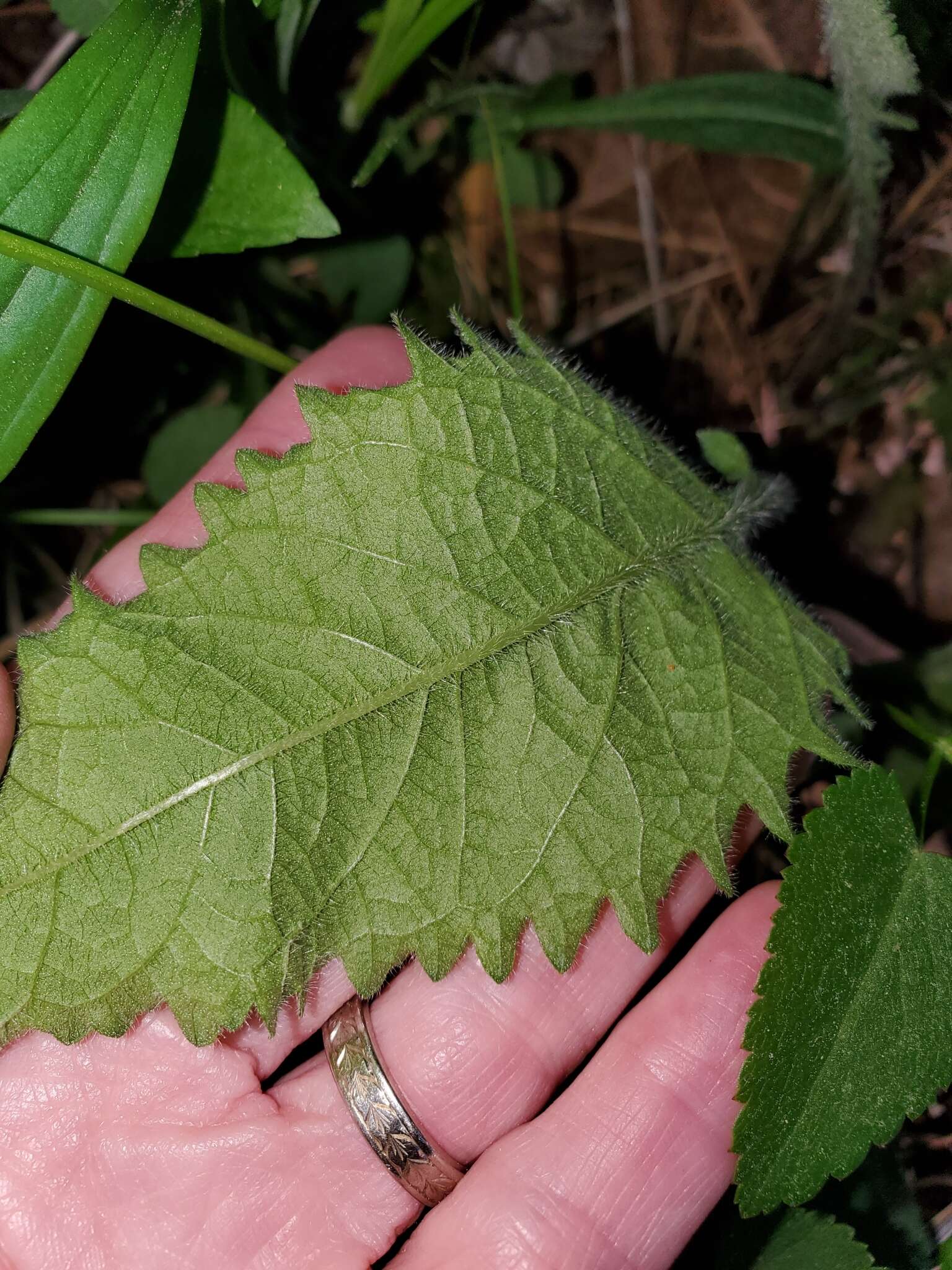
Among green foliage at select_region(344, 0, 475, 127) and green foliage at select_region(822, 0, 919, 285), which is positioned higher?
green foliage at select_region(822, 0, 919, 285)

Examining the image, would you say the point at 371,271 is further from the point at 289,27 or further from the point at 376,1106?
the point at 376,1106

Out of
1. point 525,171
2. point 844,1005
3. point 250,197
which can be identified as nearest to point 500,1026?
point 844,1005

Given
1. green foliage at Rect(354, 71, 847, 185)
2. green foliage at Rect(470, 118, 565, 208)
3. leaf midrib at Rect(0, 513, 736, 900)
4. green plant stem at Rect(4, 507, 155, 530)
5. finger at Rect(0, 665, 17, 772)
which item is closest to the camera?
leaf midrib at Rect(0, 513, 736, 900)

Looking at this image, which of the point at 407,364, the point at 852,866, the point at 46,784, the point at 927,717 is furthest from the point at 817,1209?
the point at 407,364

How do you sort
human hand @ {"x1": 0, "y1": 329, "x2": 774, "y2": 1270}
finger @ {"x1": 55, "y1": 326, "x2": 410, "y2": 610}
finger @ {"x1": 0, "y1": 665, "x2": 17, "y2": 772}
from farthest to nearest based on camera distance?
finger @ {"x1": 55, "y1": 326, "x2": 410, "y2": 610}
human hand @ {"x1": 0, "y1": 329, "x2": 774, "y2": 1270}
finger @ {"x1": 0, "y1": 665, "x2": 17, "y2": 772}

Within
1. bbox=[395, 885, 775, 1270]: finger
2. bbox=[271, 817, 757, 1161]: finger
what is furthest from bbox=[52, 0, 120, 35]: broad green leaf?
bbox=[395, 885, 775, 1270]: finger

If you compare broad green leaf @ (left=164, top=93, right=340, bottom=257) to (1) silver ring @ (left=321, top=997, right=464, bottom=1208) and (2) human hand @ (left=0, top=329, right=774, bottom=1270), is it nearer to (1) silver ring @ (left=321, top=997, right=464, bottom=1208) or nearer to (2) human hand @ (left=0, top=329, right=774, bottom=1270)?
(2) human hand @ (left=0, top=329, right=774, bottom=1270)

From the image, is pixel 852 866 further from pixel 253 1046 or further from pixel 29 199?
pixel 29 199
